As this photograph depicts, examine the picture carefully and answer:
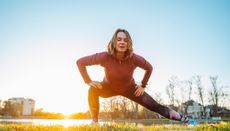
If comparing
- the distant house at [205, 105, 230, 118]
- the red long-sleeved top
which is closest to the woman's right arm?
the red long-sleeved top

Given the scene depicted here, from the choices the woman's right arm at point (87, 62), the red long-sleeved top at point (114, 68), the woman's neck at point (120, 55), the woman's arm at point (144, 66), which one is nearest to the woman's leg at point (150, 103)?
the red long-sleeved top at point (114, 68)

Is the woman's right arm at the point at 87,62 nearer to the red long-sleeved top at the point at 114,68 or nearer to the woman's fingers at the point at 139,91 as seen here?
the red long-sleeved top at the point at 114,68

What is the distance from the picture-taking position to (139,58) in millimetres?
5676

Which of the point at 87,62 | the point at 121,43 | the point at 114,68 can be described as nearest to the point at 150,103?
the point at 114,68

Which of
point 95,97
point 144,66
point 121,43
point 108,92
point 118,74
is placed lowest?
point 95,97

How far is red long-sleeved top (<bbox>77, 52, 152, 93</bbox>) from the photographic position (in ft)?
17.8

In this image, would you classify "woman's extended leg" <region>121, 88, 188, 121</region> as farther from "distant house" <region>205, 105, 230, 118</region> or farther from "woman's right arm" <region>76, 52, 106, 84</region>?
"distant house" <region>205, 105, 230, 118</region>

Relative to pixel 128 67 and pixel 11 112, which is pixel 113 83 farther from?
pixel 11 112

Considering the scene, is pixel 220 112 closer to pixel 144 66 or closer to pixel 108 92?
pixel 144 66

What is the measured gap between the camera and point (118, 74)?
17.7ft

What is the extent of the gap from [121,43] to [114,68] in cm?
61

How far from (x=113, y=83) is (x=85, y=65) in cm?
80

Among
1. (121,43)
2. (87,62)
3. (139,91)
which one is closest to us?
(121,43)

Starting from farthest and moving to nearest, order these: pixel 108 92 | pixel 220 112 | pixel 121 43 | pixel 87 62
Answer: pixel 220 112
pixel 108 92
pixel 87 62
pixel 121 43
